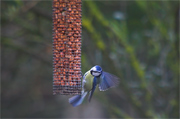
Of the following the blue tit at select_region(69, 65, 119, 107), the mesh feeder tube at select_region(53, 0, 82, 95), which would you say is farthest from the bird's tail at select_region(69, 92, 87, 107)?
the mesh feeder tube at select_region(53, 0, 82, 95)

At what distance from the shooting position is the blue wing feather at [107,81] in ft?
11.9

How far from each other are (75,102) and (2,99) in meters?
6.62

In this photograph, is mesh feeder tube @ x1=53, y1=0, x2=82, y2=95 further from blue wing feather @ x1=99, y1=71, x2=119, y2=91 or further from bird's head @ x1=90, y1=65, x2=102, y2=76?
blue wing feather @ x1=99, y1=71, x2=119, y2=91

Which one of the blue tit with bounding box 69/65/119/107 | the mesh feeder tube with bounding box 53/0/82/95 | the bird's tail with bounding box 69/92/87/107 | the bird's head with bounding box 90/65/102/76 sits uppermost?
the mesh feeder tube with bounding box 53/0/82/95

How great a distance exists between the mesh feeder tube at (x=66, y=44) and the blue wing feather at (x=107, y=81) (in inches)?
10.0

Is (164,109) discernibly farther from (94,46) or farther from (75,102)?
(75,102)

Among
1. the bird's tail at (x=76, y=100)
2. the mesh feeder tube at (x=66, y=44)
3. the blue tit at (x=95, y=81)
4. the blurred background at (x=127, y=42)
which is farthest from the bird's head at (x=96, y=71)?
the blurred background at (x=127, y=42)

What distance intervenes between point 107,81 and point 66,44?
21.5 inches

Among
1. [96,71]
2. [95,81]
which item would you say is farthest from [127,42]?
[96,71]

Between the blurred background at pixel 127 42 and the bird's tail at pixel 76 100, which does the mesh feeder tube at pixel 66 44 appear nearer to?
the bird's tail at pixel 76 100

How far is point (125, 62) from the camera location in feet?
22.4

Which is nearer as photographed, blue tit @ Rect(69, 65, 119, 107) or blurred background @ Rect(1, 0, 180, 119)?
blue tit @ Rect(69, 65, 119, 107)

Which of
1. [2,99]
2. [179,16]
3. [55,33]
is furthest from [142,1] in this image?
[2,99]

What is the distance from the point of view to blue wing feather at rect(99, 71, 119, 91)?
3.63 m
